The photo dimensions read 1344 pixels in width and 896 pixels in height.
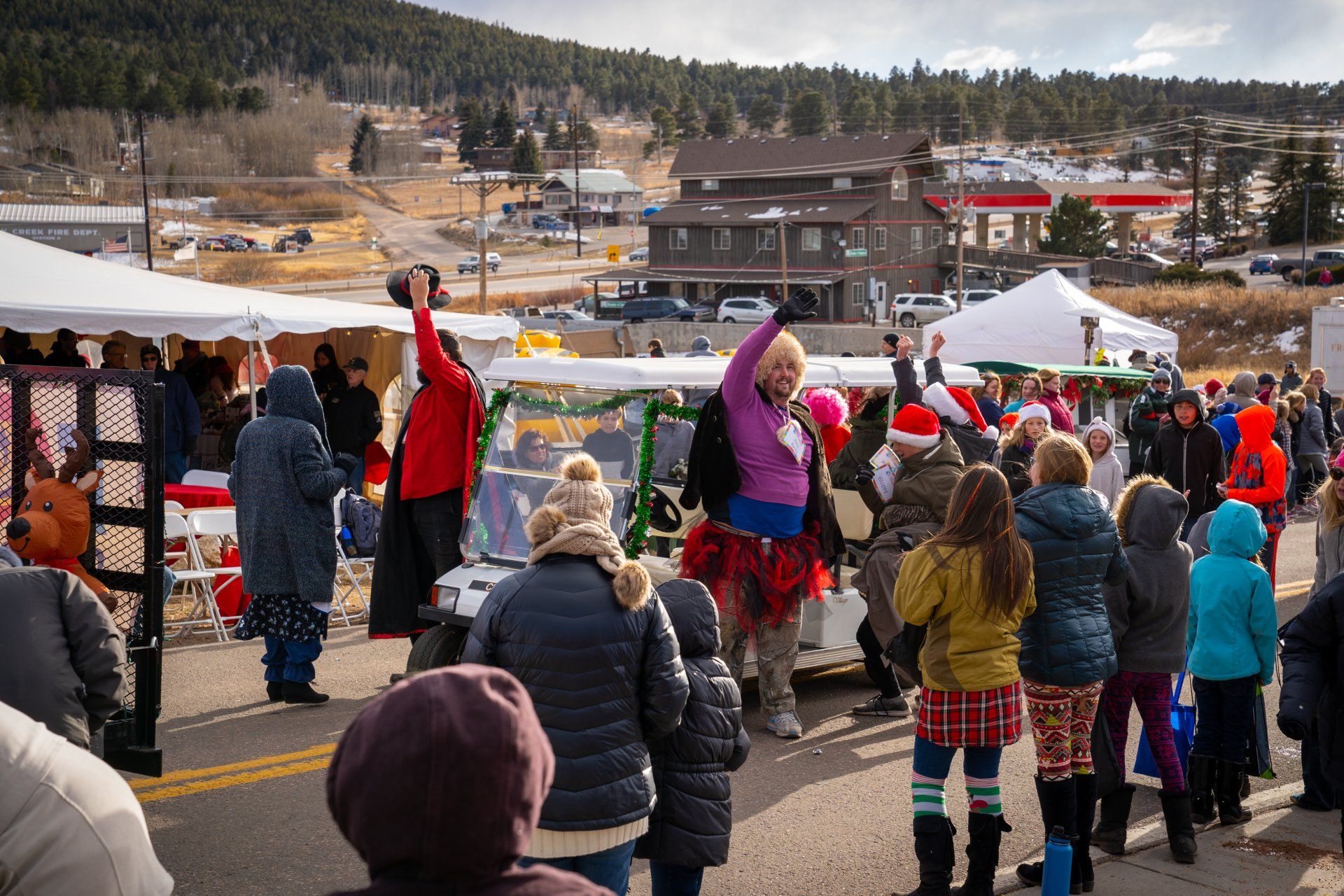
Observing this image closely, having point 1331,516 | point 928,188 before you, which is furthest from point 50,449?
point 928,188

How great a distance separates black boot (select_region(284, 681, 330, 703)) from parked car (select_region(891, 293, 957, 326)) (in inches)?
2019

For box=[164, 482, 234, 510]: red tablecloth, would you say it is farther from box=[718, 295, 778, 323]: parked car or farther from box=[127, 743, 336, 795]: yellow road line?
box=[718, 295, 778, 323]: parked car

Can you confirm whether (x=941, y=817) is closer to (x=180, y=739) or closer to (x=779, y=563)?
(x=779, y=563)

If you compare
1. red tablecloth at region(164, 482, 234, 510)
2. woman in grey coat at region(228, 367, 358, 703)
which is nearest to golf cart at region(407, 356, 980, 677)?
woman in grey coat at region(228, 367, 358, 703)

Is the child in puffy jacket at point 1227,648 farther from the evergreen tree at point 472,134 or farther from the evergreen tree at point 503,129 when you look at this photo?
the evergreen tree at point 472,134

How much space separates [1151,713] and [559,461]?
11.2ft

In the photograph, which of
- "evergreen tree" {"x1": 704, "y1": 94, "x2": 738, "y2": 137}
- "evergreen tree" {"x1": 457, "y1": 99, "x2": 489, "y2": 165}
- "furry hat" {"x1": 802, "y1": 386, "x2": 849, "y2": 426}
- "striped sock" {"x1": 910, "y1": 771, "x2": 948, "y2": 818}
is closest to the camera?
"striped sock" {"x1": 910, "y1": 771, "x2": 948, "y2": 818}

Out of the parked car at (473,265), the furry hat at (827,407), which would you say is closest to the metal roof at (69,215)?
the parked car at (473,265)

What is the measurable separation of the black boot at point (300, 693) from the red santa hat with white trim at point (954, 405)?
4.52 m

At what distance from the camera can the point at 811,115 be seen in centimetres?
16338

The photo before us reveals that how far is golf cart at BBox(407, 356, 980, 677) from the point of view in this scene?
6766 mm

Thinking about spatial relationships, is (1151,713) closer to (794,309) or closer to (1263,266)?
(794,309)

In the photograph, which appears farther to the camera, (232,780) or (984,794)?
(232,780)

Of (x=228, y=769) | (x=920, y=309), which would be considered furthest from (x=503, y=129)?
(x=228, y=769)
